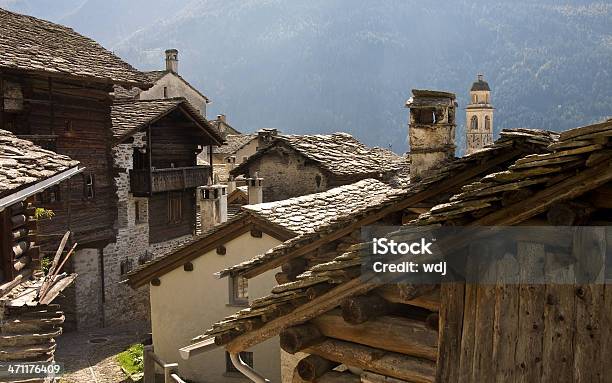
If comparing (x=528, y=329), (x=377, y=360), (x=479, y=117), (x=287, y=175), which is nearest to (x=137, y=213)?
(x=287, y=175)

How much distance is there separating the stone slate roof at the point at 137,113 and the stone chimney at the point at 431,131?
14053 mm

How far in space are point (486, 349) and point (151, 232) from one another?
71.1ft

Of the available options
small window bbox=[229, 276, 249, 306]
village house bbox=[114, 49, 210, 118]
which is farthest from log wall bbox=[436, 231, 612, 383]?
village house bbox=[114, 49, 210, 118]

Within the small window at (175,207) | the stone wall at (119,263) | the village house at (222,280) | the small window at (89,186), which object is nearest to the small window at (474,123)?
the small window at (175,207)

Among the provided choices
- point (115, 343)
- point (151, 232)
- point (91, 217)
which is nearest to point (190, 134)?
point (151, 232)

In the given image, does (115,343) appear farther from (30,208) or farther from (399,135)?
(399,135)

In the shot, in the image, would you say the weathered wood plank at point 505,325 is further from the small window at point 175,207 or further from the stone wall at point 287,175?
the small window at point 175,207

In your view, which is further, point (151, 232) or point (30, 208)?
point (151, 232)

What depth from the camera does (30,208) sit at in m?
10.7

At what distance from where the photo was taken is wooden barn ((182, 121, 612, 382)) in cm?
398

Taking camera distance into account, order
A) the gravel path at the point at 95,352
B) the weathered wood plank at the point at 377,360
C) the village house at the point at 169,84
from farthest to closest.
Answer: the village house at the point at 169,84
the gravel path at the point at 95,352
the weathered wood plank at the point at 377,360

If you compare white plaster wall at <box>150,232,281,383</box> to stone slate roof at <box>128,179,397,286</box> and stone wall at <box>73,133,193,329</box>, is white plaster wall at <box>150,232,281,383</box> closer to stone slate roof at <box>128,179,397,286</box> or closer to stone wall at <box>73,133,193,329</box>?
stone slate roof at <box>128,179,397,286</box>

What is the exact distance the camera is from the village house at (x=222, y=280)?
1313 centimetres

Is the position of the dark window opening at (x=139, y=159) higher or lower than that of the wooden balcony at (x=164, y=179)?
higher
